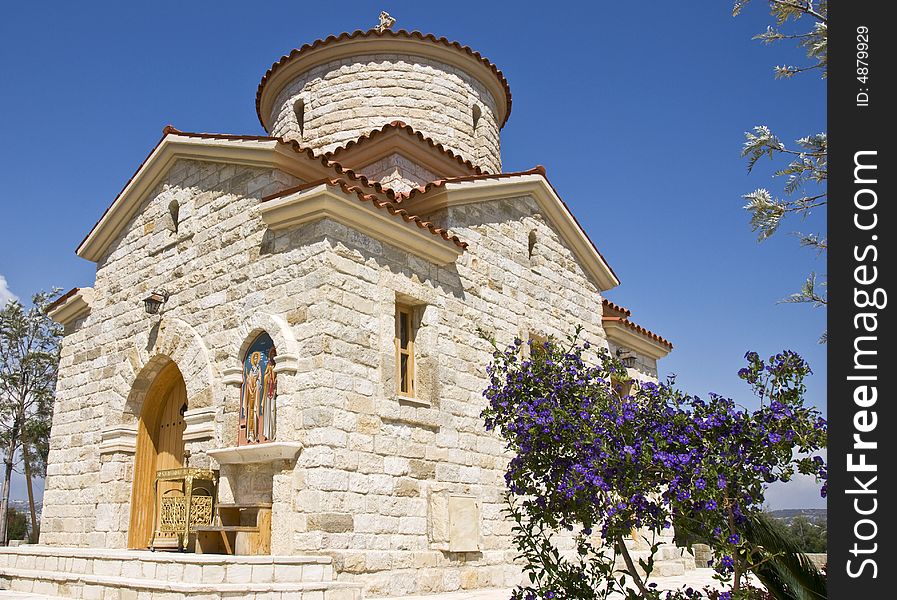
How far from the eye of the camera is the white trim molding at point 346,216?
7.55 m

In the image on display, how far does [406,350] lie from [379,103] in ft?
17.3

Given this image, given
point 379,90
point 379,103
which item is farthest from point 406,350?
point 379,90

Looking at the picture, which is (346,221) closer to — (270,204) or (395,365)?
(270,204)

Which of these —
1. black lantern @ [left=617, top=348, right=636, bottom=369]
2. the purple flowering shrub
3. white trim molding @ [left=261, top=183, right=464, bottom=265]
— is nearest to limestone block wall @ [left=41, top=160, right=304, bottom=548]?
white trim molding @ [left=261, top=183, right=464, bottom=265]

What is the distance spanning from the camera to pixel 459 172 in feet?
38.1

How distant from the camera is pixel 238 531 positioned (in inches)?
283

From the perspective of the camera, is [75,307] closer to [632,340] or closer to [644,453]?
[632,340]

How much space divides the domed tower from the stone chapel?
53 cm

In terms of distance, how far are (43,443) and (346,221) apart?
57.6 ft

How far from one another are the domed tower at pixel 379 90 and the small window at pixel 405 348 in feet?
14.0

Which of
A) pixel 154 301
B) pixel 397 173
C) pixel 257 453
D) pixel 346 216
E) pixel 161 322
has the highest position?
pixel 397 173

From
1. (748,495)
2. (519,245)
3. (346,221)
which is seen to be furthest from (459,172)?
(748,495)

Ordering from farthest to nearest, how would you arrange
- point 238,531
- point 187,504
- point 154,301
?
point 154,301 → point 187,504 → point 238,531

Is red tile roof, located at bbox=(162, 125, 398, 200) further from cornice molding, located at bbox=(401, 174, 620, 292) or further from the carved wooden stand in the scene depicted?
the carved wooden stand
